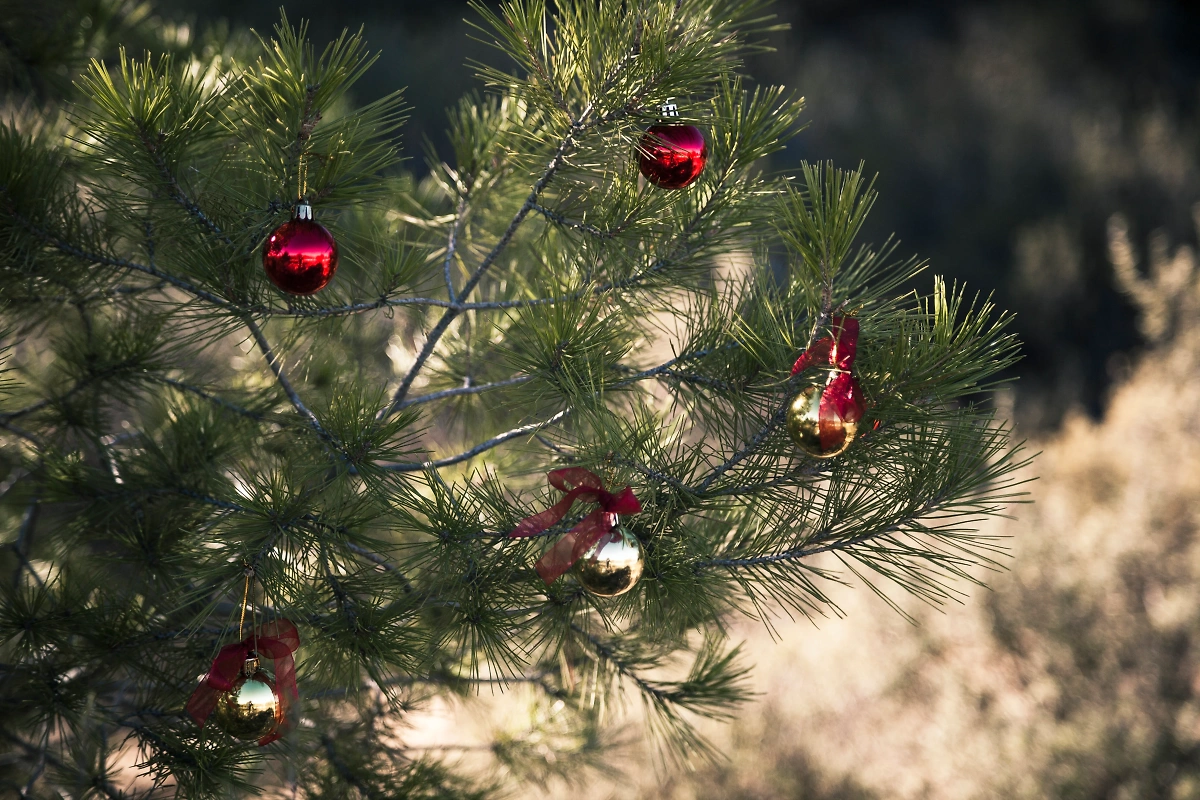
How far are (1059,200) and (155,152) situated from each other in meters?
5.44

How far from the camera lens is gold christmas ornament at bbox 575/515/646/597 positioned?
1.94 feet

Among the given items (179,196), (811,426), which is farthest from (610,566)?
(179,196)

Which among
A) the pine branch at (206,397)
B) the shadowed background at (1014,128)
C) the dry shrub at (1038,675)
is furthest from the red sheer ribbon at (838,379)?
the shadowed background at (1014,128)

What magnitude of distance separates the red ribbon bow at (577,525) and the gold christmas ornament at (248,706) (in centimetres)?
20

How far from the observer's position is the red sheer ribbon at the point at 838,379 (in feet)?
1.85

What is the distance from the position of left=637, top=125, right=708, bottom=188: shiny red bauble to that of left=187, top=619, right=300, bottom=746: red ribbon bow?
0.43m

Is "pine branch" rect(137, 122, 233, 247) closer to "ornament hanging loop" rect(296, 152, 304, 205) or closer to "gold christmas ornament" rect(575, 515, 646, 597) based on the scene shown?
"ornament hanging loop" rect(296, 152, 304, 205)

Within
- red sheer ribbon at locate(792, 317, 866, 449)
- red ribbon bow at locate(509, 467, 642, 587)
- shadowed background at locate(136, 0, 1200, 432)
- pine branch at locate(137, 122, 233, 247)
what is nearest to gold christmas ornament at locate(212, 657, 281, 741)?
red ribbon bow at locate(509, 467, 642, 587)

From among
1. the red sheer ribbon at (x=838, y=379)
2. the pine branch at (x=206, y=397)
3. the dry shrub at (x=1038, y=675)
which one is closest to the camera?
the red sheer ribbon at (x=838, y=379)

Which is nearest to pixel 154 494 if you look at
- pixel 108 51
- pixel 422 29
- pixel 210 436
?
pixel 210 436

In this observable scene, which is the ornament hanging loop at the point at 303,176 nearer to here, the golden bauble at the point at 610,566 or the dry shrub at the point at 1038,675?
the golden bauble at the point at 610,566

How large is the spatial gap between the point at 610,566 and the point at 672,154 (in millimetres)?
306

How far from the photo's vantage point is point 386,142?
64cm

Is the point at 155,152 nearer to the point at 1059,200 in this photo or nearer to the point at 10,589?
the point at 10,589
